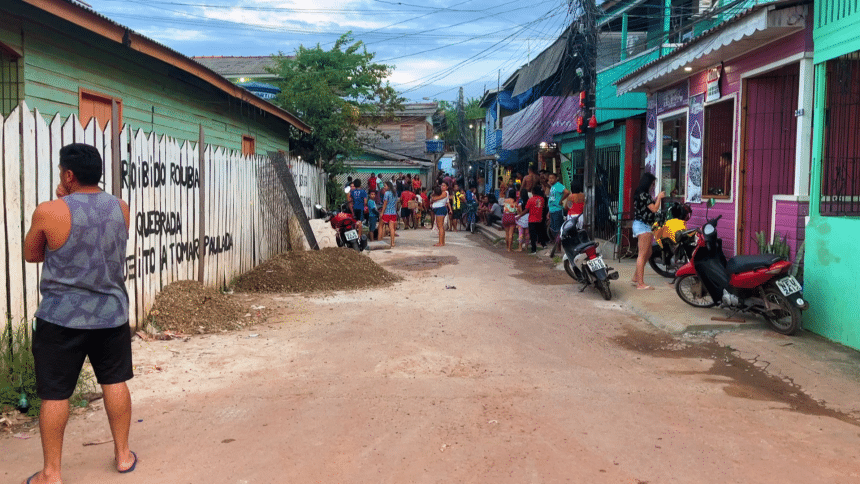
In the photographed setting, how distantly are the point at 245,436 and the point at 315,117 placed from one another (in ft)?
63.2

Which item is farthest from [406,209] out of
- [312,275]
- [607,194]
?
[312,275]

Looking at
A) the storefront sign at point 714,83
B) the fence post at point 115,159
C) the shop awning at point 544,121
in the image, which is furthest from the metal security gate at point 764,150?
the shop awning at point 544,121

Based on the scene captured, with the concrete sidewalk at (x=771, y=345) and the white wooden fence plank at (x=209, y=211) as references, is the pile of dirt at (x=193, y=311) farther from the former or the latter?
the concrete sidewalk at (x=771, y=345)

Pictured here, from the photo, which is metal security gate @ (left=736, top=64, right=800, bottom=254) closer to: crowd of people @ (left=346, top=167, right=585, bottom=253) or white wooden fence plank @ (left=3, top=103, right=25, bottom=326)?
crowd of people @ (left=346, top=167, right=585, bottom=253)

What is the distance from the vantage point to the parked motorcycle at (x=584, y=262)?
34.0 feet

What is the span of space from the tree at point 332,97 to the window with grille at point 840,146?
15.6 metres

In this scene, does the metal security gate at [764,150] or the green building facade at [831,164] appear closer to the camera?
the green building facade at [831,164]

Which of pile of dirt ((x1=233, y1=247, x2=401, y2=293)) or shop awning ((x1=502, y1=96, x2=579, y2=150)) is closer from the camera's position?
pile of dirt ((x1=233, y1=247, x2=401, y2=293))

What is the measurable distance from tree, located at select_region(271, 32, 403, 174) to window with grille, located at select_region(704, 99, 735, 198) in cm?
1231

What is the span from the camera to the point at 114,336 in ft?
13.2

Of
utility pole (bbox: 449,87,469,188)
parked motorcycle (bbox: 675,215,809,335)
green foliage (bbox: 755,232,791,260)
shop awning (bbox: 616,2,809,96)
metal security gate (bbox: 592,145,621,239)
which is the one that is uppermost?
utility pole (bbox: 449,87,469,188)

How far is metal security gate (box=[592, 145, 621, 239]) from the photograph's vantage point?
17219 mm

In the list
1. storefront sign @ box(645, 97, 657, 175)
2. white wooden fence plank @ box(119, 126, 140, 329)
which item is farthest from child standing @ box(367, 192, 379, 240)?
white wooden fence plank @ box(119, 126, 140, 329)

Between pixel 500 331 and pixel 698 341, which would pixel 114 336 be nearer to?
pixel 500 331
